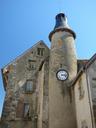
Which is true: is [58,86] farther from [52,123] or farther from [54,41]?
[54,41]

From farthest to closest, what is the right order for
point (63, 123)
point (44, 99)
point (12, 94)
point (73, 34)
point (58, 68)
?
point (73, 34) < point (12, 94) < point (58, 68) < point (44, 99) < point (63, 123)

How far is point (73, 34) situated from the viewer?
21016mm

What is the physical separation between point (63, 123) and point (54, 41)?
8.86 meters

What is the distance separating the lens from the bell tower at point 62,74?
15509 mm

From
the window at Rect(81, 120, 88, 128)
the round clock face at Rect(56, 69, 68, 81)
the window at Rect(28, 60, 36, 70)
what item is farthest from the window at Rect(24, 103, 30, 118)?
the window at Rect(81, 120, 88, 128)

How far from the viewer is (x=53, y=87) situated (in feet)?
56.0

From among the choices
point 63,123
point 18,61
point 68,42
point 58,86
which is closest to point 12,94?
point 18,61

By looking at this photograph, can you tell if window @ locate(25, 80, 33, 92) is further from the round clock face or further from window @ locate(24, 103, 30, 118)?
the round clock face

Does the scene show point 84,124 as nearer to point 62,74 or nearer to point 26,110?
point 62,74

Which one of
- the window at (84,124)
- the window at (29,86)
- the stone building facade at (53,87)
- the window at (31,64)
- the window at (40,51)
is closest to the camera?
the window at (84,124)

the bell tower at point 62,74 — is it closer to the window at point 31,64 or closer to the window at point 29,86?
the window at point 31,64

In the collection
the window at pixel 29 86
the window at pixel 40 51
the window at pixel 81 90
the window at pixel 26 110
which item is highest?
the window at pixel 40 51

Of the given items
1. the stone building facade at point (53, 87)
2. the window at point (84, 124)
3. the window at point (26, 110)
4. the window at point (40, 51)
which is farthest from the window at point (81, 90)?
the window at point (40, 51)

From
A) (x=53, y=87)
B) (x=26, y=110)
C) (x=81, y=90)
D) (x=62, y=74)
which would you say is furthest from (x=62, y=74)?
(x=26, y=110)
